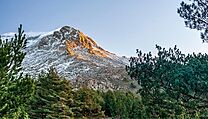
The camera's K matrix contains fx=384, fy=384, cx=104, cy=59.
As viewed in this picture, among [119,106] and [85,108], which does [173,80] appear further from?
[119,106]

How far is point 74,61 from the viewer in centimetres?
16138

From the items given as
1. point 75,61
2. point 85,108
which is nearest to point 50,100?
point 85,108

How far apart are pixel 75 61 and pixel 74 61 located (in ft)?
1.66

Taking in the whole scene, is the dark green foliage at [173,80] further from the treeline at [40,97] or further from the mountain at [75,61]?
the mountain at [75,61]

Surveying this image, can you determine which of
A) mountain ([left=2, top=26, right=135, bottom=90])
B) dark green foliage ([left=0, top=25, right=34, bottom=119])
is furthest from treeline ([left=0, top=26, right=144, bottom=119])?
mountain ([left=2, top=26, right=135, bottom=90])

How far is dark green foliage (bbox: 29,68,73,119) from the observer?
26969 mm

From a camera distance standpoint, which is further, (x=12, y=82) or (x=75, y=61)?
(x=75, y=61)

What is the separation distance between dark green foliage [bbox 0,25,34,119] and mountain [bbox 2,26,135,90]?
103937 millimetres

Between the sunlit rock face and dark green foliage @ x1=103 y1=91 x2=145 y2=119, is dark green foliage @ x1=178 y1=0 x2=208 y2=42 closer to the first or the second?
dark green foliage @ x1=103 y1=91 x2=145 y2=119

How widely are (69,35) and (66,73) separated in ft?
173

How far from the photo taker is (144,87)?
12.5m

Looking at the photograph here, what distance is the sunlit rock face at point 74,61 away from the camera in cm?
13112

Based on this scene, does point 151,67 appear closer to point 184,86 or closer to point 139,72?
point 139,72

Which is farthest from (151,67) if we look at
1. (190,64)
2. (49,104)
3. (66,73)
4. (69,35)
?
(69,35)
